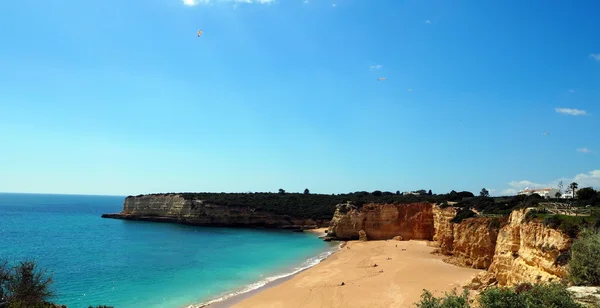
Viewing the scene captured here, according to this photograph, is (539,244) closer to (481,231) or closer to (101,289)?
(481,231)

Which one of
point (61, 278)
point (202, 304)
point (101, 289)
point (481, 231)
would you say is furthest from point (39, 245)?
point (481, 231)

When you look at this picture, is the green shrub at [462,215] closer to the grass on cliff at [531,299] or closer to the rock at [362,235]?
the rock at [362,235]

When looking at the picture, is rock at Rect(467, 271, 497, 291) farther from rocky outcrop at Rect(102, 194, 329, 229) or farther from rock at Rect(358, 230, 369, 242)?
rocky outcrop at Rect(102, 194, 329, 229)

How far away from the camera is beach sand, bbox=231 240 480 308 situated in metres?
22.4

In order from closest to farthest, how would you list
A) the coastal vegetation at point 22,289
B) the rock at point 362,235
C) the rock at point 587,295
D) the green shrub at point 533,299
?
the green shrub at point 533,299
the rock at point 587,295
the coastal vegetation at point 22,289
the rock at point 362,235

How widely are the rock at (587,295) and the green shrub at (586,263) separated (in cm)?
249

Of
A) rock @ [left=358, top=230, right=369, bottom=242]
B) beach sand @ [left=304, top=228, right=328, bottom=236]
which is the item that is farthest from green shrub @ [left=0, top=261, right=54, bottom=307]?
beach sand @ [left=304, top=228, right=328, bottom=236]

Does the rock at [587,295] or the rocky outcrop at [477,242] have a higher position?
the rock at [587,295]

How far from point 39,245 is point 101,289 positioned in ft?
85.7

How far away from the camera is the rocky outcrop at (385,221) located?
164 ft

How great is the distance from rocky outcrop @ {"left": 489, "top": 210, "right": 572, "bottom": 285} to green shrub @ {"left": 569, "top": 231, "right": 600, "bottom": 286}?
1407 mm

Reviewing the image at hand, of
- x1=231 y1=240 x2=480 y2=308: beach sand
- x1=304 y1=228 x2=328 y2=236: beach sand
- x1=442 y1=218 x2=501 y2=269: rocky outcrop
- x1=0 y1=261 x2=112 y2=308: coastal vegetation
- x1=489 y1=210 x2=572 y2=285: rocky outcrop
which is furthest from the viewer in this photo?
x1=304 y1=228 x2=328 y2=236: beach sand

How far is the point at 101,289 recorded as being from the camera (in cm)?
2505

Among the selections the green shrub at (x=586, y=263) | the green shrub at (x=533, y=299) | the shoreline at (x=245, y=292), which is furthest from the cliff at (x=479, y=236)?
the shoreline at (x=245, y=292)
